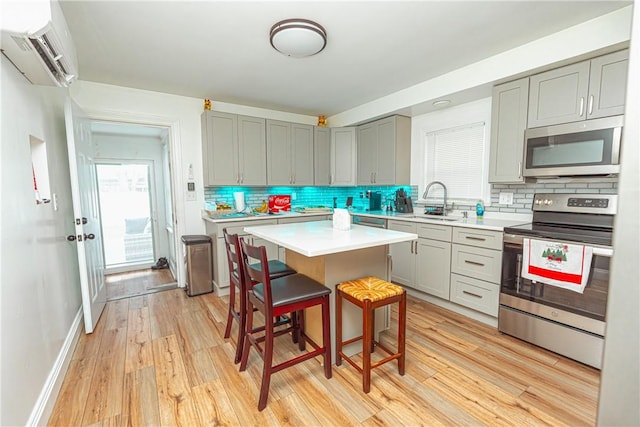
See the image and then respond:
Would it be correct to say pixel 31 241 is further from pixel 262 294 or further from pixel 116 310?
pixel 116 310

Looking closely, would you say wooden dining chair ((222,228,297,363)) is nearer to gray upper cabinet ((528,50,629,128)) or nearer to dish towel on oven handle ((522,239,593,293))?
dish towel on oven handle ((522,239,593,293))

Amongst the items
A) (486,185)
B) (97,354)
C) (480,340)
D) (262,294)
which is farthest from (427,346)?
(97,354)

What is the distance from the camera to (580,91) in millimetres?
2205

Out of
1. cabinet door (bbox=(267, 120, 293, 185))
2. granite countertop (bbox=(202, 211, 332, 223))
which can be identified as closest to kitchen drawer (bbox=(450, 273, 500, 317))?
granite countertop (bbox=(202, 211, 332, 223))

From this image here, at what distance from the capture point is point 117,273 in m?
4.48

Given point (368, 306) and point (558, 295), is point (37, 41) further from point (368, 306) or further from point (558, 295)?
point (558, 295)

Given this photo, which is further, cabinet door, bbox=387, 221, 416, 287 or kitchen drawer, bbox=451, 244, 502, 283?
cabinet door, bbox=387, 221, 416, 287

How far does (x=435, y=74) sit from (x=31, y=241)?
11.9ft

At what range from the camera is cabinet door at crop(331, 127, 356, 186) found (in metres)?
4.51

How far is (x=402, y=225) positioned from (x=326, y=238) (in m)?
1.80

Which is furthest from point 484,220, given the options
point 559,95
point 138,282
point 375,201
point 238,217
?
point 138,282

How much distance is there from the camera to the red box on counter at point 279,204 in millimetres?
4301

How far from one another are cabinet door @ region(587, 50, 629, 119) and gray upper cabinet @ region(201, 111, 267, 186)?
11.2ft

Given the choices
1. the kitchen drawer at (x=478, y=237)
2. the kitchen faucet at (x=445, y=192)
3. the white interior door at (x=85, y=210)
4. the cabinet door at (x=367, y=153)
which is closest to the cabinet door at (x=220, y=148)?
the white interior door at (x=85, y=210)
